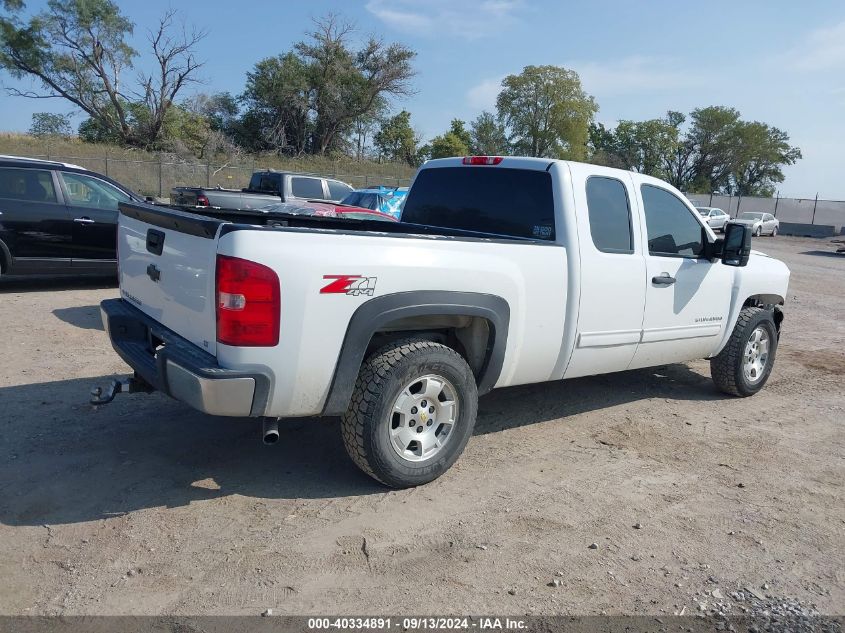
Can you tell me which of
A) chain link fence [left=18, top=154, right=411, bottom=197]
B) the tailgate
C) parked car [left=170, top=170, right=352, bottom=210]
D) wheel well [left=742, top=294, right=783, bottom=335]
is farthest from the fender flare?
chain link fence [left=18, top=154, right=411, bottom=197]

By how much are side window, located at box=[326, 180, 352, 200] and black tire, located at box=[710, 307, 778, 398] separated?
40.5 feet

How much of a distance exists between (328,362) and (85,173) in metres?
7.64

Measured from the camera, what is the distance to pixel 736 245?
18.2ft

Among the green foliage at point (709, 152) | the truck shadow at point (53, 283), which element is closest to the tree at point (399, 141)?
the green foliage at point (709, 152)

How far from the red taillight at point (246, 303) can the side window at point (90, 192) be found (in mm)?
7119

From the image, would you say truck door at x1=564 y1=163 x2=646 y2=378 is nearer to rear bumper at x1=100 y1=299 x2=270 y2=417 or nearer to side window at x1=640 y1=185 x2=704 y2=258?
side window at x1=640 y1=185 x2=704 y2=258

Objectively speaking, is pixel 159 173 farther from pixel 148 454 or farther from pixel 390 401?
pixel 390 401

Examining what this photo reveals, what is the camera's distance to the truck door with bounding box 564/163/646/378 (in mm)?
4738

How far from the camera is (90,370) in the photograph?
6.05 m

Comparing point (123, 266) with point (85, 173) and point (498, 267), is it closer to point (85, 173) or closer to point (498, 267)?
point (498, 267)

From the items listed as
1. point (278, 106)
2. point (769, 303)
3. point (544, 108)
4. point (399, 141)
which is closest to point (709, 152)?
point (544, 108)

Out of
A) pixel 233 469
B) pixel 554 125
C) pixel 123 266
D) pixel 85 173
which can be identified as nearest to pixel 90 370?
pixel 123 266

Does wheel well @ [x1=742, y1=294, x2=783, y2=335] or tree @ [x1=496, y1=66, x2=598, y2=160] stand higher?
tree @ [x1=496, y1=66, x2=598, y2=160]

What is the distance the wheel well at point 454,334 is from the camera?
13.0 ft
